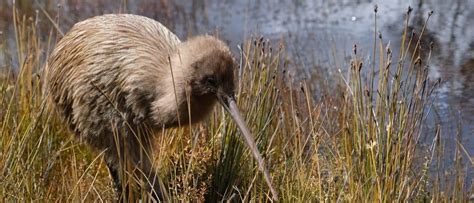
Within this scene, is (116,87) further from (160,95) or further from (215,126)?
(215,126)

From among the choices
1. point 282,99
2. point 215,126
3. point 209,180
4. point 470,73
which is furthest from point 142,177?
point 470,73

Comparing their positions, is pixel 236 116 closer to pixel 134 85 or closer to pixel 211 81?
pixel 211 81

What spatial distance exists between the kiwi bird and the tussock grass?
4.5 inches

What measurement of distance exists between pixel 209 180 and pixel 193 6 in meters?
5.36

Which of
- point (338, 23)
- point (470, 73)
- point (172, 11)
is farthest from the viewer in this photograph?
point (172, 11)

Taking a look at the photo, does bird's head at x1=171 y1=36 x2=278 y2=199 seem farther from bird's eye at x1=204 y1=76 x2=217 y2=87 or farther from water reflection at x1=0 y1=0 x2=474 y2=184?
water reflection at x1=0 y1=0 x2=474 y2=184

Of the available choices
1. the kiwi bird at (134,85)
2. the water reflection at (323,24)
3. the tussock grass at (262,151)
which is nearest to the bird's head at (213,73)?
the kiwi bird at (134,85)

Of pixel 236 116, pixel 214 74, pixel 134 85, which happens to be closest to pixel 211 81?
pixel 214 74

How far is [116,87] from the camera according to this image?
4910 mm

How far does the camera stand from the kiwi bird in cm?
466

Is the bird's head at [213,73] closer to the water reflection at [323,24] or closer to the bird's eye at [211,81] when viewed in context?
the bird's eye at [211,81]

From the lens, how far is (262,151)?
17.2ft

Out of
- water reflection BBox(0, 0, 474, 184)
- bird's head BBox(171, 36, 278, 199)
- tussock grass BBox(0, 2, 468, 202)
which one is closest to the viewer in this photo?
tussock grass BBox(0, 2, 468, 202)

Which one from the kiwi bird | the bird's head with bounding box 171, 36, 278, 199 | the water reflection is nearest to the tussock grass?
the kiwi bird
